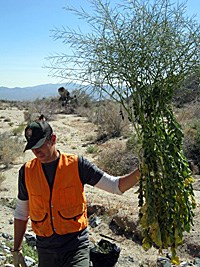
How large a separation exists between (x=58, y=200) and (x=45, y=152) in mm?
409

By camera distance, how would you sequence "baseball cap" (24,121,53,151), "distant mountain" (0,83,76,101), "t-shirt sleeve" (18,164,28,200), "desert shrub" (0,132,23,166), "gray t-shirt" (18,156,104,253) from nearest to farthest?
"baseball cap" (24,121,53,151)
"gray t-shirt" (18,156,104,253)
"t-shirt sleeve" (18,164,28,200)
"distant mountain" (0,83,76,101)
"desert shrub" (0,132,23,166)

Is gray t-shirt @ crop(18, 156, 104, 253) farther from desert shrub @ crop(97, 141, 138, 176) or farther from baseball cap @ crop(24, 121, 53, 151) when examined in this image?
desert shrub @ crop(97, 141, 138, 176)

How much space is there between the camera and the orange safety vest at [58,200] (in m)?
3.20

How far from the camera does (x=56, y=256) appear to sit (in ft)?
10.6

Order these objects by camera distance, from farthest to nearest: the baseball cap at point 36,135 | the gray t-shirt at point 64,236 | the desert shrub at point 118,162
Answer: the desert shrub at point 118,162 < the gray t-shirt at point 64,236 < the baseball cap at point 36,135

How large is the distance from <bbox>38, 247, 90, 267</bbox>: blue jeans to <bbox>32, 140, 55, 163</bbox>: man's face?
0.79 meters

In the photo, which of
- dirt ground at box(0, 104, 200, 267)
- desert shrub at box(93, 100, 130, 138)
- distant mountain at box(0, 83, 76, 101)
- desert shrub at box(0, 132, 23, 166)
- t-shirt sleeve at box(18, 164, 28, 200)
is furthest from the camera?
desert shrub at box(93, 100, 130, 138)

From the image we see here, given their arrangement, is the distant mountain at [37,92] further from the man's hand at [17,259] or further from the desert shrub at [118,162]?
the desert shrub at [118,162]

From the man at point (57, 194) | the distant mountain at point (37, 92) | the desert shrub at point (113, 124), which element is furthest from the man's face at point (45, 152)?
the desert shrub at point (113, 124)

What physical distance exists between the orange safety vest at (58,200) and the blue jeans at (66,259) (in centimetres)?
18

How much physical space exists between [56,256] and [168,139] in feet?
4.70

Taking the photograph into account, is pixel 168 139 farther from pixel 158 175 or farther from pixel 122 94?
pixel 122 94

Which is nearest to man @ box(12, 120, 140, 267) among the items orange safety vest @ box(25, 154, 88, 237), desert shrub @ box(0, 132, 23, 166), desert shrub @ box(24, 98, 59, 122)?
orange safety vest @ box(25, 154, 88, 237)

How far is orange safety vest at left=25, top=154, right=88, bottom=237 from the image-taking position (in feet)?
10.5
